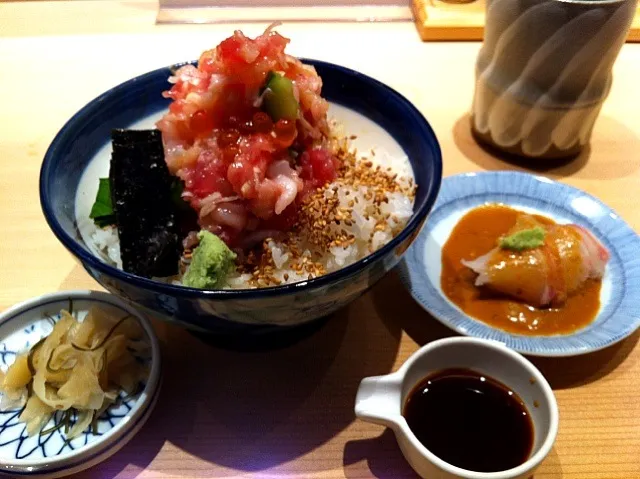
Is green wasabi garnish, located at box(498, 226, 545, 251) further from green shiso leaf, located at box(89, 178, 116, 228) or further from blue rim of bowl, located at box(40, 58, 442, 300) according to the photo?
green shiso leaf, located at box(89, 178, 116, 228)

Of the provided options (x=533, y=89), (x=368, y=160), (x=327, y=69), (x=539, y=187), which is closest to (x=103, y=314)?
(x=368, y=160)

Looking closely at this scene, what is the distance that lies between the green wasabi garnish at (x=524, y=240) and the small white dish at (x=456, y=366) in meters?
0.48

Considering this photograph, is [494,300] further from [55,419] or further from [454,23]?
[454,23]

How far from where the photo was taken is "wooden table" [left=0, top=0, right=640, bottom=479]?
123 cm

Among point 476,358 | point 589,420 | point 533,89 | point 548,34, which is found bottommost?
point 589,420

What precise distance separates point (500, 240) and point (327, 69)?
2.43 ft

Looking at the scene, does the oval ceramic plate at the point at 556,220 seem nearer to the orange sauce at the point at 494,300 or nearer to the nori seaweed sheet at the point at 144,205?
the orange sauce at the point at 494,300

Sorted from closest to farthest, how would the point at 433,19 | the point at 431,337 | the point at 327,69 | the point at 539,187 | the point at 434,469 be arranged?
the point at 434,469
the point at 431,337
the point at 327,69
the point at 539,187
the point at 433,19

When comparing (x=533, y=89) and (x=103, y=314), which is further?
(x=533, y=89)

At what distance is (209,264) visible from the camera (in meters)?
1.16

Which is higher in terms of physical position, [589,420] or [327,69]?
[327,69]

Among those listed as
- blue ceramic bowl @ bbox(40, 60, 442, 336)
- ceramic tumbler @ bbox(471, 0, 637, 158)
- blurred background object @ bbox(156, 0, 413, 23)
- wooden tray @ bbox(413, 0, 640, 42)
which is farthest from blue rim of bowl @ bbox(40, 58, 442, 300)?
blurred background object @ bbox(156, 0, 413, 23)

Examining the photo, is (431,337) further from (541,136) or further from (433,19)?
(433,19)

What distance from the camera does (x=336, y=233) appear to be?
53.2 inches
